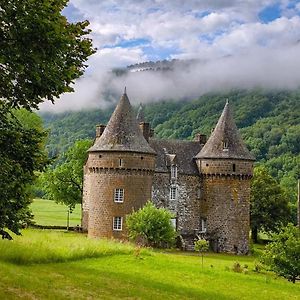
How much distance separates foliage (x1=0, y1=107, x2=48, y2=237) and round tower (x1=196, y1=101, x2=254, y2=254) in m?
38.1

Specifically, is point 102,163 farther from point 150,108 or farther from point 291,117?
point 150,108

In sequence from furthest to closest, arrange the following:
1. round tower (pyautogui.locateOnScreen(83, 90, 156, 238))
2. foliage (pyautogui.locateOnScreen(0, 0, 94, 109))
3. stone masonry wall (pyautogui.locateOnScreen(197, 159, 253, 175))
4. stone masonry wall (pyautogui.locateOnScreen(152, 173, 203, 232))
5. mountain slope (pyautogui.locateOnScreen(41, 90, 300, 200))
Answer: mountain slope (pyautogui.locateOnScreen(41, 90, 300, 200)), stone masonry wall (pyautogui.locateOnScreen(152, 173, 203, 232)), stone masonry wall (pyautogui.locateOnScreen(197, 159, 253, 175)), round tower (pyautogui.locateOnScreen(83, 90, 156, 238)), foliage (pyautogui.locateOnScreen(0, 0, 94, 109))

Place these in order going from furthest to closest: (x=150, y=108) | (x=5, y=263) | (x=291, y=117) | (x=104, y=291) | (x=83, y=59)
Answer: (x=150, y=108), (x=291, y=117), (x=5, y=263), (x=104, y=291), (x=83, y=59)

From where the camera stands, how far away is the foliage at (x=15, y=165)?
1473 cm

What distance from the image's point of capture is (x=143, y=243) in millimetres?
47188

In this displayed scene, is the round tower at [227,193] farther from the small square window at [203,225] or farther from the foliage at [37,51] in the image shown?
the foliage at [37,51]

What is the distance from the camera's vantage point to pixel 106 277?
23.3 m

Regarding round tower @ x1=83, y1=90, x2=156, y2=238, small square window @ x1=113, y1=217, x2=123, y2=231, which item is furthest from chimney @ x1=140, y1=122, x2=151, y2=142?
small square window @ x1=113, y1=217, x2=123, y2=231

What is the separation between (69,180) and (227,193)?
23202mm

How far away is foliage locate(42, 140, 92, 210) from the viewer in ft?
223

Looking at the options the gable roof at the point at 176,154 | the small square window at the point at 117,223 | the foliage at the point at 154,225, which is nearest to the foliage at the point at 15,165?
the foliage at the point at 154,225

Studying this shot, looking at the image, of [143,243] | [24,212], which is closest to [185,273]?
[24,212]

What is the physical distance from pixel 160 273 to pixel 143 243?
66.3ft

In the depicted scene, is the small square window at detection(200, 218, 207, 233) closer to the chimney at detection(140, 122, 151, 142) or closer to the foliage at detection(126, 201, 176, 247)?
the chimney at detection(140, 122, 151, 142)
